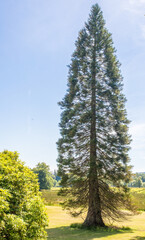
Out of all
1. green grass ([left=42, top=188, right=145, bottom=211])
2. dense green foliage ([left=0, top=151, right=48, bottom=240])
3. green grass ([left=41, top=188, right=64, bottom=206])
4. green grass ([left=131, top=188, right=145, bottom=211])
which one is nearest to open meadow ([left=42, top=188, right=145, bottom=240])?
dense green foliage ([left=0, top=151, right=48, bottom=240])

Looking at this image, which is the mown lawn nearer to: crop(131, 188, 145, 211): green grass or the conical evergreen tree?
the conical evergreen tree

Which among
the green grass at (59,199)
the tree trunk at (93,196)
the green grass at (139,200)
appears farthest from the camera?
the green grass at (59,199)

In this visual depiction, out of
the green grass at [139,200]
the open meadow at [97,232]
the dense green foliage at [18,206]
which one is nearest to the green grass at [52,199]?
the green grass at [139,200]

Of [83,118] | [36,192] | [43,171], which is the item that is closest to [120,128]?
[83,118]

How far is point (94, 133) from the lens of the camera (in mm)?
16062

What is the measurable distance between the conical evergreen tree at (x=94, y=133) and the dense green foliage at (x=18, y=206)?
7.64 meters

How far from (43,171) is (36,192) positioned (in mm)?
63780

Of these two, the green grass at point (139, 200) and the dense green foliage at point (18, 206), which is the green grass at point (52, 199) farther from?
the dense green foliage at point (18, 206)

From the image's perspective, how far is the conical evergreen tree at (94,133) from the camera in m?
15.1

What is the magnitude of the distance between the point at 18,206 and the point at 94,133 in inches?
402

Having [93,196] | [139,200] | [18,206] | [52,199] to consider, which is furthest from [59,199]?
[18,206]

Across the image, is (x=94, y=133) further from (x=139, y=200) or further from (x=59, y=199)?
(x=59, y=199)

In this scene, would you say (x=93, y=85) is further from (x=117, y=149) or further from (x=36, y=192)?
(x=36, y=192)

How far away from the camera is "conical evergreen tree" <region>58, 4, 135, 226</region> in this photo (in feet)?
49.5
